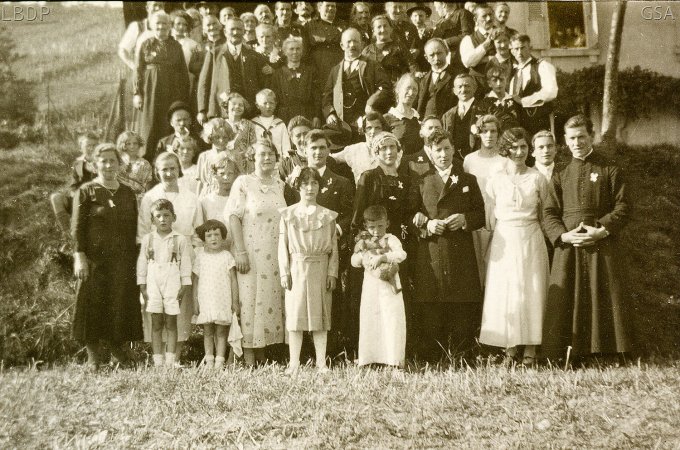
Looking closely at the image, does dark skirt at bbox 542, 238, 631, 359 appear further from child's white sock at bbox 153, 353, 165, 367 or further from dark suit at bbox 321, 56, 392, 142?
child's white sock at bbox 153, 353, 165, 367

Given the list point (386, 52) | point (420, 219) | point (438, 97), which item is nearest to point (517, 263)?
point (420, 219)

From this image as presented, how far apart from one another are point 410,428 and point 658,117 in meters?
6.81

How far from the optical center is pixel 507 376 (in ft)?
17.1

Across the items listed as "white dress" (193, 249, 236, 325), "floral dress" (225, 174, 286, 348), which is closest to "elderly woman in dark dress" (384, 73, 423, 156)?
"floral dress" (225, 174, 286, 348)

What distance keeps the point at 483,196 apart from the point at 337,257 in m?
1.29

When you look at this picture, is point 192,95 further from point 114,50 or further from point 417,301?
point 114,50

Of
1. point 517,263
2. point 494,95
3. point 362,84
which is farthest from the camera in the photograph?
point 362,84

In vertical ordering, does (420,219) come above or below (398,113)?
below

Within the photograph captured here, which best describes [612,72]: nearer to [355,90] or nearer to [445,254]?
[355,90]

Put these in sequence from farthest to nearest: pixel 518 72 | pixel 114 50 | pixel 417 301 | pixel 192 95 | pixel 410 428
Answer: pixel 114 50 → pixel 192 95 → pixel 518 72 → pixel 417 301 → pixel 410 428

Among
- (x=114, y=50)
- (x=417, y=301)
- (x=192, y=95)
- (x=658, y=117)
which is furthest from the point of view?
(x=114, y=50)

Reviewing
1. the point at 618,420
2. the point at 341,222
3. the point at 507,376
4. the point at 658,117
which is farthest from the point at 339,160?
the point at 658,117

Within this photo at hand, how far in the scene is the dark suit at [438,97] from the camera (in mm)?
6867

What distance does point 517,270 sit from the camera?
568cm
